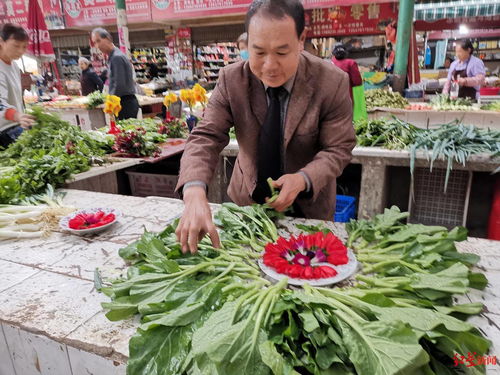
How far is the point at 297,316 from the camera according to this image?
101cm

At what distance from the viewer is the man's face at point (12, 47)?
3572 millimetres

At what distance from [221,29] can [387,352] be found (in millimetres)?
11803

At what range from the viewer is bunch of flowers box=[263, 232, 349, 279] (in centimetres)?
129

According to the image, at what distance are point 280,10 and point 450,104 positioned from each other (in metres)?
4.88

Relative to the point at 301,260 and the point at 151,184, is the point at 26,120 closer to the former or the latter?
the point at 151,184

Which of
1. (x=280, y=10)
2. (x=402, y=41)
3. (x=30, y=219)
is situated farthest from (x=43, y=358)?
(x=402, y=41)

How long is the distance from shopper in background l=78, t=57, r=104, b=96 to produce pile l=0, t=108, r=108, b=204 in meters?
5.24

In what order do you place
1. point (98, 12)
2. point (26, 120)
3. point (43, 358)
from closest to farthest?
point (43, 358), point (26, 120), point (98, 12)

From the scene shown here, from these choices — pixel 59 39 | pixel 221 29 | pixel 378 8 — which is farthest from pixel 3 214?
pixel 59 39

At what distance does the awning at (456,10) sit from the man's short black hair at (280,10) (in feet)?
26.3

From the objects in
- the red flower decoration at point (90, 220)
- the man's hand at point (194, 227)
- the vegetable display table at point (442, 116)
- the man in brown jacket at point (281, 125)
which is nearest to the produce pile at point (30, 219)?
the red flower decoration at point (90, 220)

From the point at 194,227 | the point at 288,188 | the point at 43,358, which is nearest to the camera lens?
the point at 43,358

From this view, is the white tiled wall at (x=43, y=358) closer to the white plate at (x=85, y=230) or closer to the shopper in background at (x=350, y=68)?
the white plate at (x=85, y=230)

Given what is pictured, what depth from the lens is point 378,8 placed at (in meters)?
8.53
